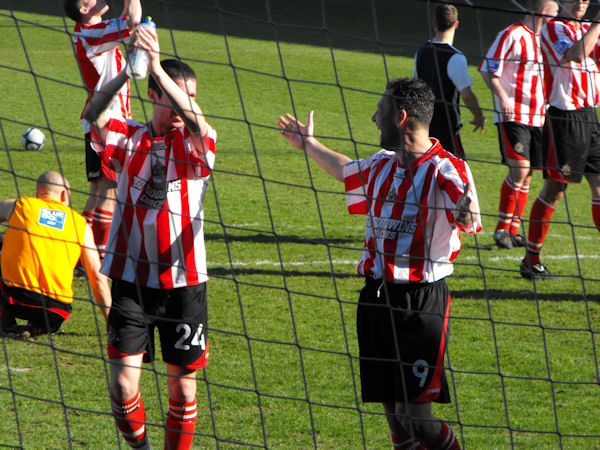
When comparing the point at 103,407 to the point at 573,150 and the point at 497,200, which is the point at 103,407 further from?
the point at 497,200

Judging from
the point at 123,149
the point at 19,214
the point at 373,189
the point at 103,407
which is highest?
the point at 123,149

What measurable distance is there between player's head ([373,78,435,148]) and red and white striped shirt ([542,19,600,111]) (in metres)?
2.95

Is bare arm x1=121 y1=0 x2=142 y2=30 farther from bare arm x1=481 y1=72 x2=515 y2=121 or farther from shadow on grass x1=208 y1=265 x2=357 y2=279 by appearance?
bare arm x1=481 y1=72 x2=515 y2=121

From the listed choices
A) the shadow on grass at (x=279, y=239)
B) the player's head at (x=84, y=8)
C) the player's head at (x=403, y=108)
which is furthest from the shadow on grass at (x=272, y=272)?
the player's head at (x=403, y=108)

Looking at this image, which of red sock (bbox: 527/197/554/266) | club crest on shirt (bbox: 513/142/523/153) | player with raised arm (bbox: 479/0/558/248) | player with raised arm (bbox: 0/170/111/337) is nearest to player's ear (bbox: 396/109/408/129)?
player with raised arm (bbox: 0/170/111/337)

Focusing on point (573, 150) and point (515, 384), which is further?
point (573, 150)

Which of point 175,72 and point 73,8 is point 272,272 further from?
point 175,72

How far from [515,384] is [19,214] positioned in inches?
111

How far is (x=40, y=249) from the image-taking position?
4.28 meters

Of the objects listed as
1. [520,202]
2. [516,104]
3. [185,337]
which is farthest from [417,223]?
[520,202]

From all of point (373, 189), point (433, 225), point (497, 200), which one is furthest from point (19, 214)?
point (497, 200)

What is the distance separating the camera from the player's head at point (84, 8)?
584 cm

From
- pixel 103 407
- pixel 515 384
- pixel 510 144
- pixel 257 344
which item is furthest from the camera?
pixel 510 144

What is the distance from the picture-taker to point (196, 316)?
3.22 metres
